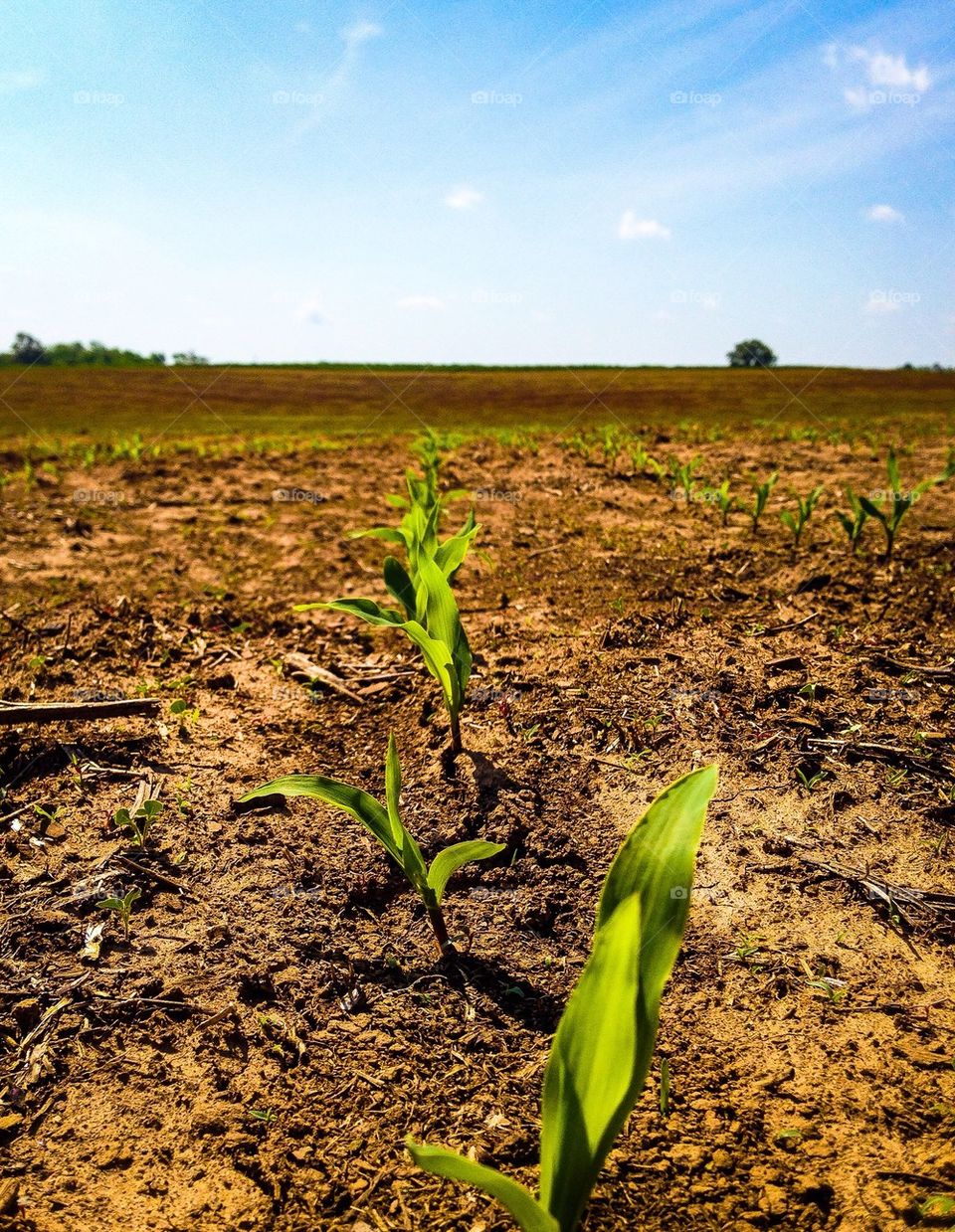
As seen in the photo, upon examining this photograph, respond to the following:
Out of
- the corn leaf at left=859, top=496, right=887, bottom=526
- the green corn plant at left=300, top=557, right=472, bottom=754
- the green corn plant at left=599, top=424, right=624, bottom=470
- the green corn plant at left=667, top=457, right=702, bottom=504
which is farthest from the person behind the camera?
the green corn plant at left=599, top=424, right=624, bottom=470

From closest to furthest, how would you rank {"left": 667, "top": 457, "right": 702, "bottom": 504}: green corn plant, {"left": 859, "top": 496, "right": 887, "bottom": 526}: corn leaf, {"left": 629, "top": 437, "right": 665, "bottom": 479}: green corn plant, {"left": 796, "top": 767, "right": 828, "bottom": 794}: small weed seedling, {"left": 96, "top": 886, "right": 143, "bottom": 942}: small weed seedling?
{"left": 96, "top": 886, "right": 143, "bottom": 942}: small weed seedling → {"left": 796, "top": 767, "right": 828, "bottom": 794}: small weed seedling → {"left": 859, "top": 496, "right": 887, "bottom": 526}: corn leaf → {"left": 667, "top": 457, "right": 702, "bottom": 504}: green corn plant → {"left": 629, "top": 437, "right": 665, "bottom": 479}: green corn plant

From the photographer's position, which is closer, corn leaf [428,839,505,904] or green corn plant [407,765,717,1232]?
green corn plant [407,765,717,1232]

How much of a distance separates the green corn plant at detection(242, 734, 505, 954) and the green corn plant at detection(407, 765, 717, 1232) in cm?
66

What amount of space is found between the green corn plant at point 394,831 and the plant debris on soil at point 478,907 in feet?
0.74

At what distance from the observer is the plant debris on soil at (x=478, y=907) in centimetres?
154

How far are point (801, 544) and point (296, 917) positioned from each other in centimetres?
418

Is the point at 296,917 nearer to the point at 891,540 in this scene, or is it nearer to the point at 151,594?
the point at 151,594

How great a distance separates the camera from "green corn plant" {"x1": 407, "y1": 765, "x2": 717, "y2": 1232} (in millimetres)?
1094

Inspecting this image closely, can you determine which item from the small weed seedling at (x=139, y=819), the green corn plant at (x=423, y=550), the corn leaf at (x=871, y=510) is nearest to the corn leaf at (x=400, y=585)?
the green corn plant at (x=423, y=550)

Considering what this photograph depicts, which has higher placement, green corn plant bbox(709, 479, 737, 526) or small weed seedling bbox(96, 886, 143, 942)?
green corn plant bbox(709, 479, 737, 526)

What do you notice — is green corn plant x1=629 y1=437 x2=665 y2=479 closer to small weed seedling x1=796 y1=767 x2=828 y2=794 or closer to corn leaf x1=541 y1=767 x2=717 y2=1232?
small weed seedling x1=796 y1=767 x2=828 y2=794

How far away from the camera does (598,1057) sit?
1.16 metres

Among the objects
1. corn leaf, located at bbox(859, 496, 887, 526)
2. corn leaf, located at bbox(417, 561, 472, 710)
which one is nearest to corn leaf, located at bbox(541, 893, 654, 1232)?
corn leaf, located at bbox(417, 561, 472, 710)

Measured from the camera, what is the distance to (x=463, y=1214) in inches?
57.4
